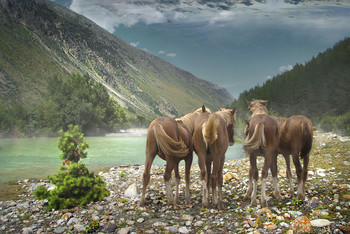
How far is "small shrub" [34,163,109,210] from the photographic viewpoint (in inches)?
346

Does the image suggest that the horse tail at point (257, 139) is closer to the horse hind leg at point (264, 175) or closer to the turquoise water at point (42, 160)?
the horse hind leg at point (264, 175)

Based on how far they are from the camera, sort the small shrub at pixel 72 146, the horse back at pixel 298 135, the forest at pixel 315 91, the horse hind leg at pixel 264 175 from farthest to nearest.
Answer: the forest at pixel 315 91 → the small shrub at pixel 72 146 → the horse back at pixel 298 135 → the horse hind leg at pixel 264 175

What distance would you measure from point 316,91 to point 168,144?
48477 mm

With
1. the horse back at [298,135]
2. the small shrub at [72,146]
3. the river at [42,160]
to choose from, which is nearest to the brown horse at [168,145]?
the horse back at [298,135]

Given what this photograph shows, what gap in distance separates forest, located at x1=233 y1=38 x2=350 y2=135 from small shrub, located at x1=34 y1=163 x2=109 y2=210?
33.8 m

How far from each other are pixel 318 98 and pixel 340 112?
19.4 ft

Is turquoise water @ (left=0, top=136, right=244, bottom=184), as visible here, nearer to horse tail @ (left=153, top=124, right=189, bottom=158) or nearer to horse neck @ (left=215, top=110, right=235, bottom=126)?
horse tail @ (left=153, top=124, right=189, bottom=158)

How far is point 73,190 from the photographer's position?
9.20 meters

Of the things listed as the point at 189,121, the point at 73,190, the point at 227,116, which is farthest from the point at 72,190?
the point at 227,116

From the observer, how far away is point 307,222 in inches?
241

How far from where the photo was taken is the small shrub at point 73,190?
878 cm

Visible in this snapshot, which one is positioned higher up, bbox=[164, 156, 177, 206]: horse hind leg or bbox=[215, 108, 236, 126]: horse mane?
bbox=[215, 108, 236, 126]: horse mane

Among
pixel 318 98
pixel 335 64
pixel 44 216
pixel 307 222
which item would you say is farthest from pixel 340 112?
pixel 44 216

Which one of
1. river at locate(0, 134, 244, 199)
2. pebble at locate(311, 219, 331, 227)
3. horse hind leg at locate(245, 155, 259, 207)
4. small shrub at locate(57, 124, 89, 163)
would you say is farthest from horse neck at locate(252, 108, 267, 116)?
river at locate(0, 134, 244, 199)
